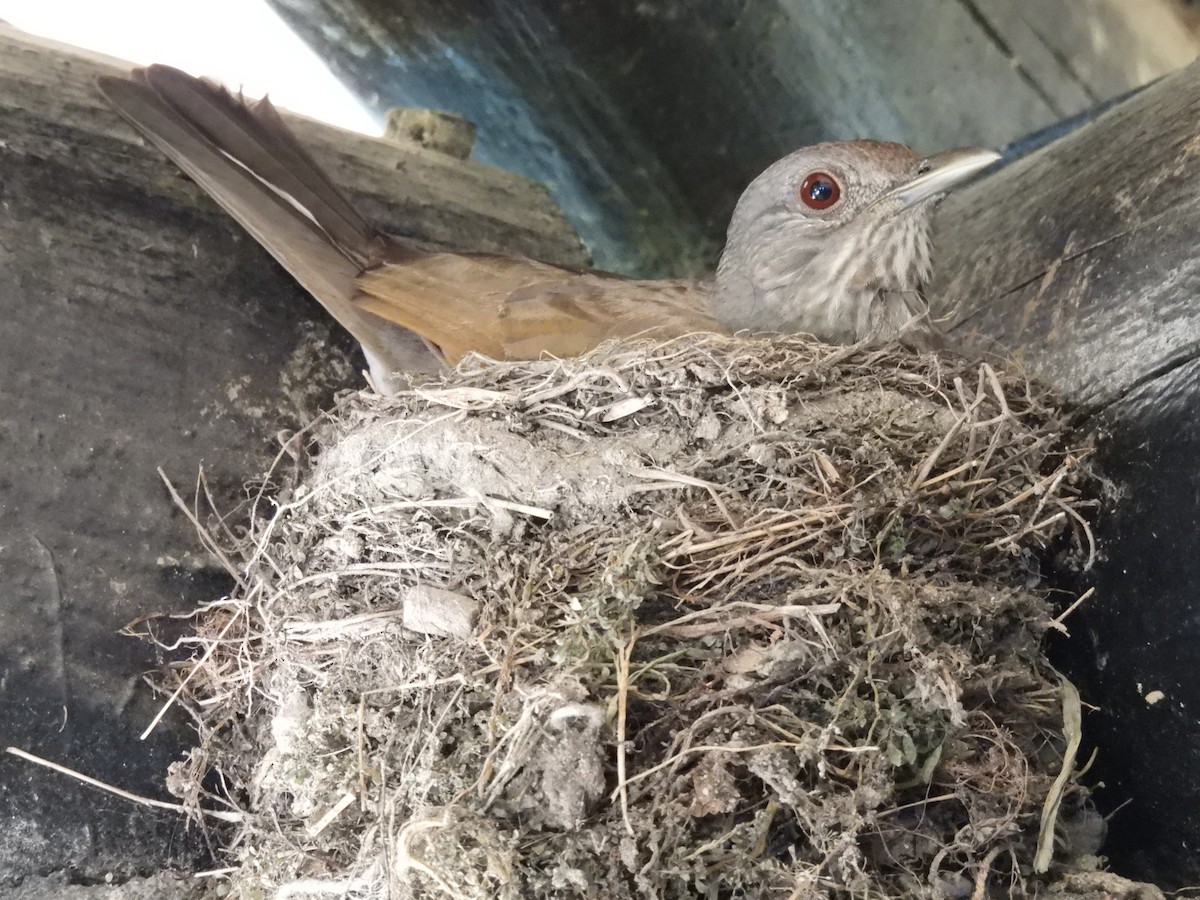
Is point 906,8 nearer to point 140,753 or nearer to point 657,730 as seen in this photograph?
point 657,730

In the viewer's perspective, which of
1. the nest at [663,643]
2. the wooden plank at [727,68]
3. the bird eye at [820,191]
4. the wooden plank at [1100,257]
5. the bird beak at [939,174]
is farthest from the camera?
the wooden plank at [727,68]

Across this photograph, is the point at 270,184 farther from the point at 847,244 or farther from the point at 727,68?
the point at 727,68

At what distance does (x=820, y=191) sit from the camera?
2.94 m

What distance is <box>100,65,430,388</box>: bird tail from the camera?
9.38 feet

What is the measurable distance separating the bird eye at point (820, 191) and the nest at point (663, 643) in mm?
590

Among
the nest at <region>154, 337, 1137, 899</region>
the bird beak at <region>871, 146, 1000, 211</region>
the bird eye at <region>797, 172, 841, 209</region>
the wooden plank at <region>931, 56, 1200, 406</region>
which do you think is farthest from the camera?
the bird eye at <region>797, 172, 841, 209</region>

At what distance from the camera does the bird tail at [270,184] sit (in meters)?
2.86

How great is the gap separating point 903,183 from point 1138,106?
68 cm

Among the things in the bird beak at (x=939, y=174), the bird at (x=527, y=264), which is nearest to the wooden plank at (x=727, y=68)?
the bird at (x=527, y=264)

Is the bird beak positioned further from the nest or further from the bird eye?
the nest

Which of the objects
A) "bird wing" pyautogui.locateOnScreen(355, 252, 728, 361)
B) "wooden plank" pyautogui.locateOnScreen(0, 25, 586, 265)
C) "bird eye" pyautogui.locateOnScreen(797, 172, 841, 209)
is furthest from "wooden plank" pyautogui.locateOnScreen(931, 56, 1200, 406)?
"wooden plank" pyautogui.locateOnScreen(0, 25, 586, 265)

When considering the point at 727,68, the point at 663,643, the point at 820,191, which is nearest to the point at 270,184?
the point at 820,191

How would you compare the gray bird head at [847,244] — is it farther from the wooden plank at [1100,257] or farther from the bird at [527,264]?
the wooden plank at [1100,257]

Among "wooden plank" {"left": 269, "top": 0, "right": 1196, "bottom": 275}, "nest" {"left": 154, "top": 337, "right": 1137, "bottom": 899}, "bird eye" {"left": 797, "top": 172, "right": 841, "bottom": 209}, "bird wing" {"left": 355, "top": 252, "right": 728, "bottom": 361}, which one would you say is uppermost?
"wooden plank" {"left": 269, "top": 0, "right": 1196, "bottom": 275}
